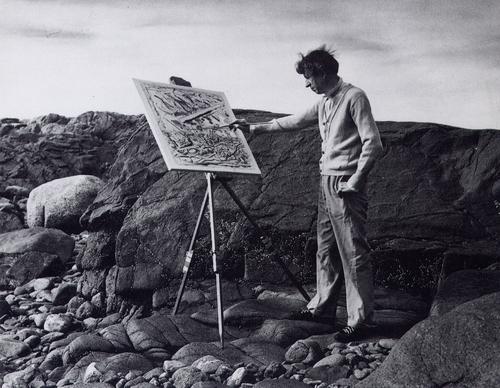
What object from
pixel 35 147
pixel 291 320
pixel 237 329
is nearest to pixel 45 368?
pixel 237 329

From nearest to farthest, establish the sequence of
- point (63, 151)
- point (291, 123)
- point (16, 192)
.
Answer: point (291, 123)
point (16, 192)
point (63, 151)

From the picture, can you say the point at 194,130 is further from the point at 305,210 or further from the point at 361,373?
the point at 361,373

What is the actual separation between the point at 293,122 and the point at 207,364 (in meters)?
1.95

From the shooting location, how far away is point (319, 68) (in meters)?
4.37

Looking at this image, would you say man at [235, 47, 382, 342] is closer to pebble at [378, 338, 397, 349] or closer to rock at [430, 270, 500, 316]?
pebble at [378, 338, 397, 349]

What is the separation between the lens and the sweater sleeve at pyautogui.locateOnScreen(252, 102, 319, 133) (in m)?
4.74

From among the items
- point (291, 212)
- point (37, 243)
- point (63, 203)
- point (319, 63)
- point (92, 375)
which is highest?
point (319, 63)

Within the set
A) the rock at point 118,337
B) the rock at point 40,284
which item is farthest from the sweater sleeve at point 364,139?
the rock at point 40,284

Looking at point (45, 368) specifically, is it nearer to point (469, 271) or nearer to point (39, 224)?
point (469, 271)

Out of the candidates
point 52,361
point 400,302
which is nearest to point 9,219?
point 52,361

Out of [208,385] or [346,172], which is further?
[346,172]

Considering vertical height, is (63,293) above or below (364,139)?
below

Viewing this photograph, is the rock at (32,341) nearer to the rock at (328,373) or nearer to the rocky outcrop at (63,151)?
the rock at (328,373)

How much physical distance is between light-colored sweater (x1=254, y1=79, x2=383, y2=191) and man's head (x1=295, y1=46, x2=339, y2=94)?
2.4 inches
